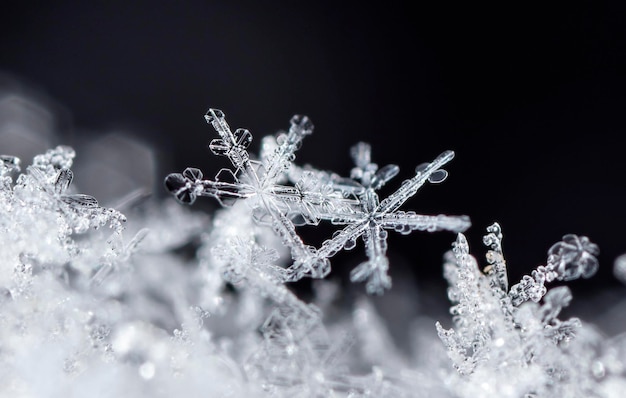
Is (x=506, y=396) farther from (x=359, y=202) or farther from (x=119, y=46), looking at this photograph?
(x=119, y=46)

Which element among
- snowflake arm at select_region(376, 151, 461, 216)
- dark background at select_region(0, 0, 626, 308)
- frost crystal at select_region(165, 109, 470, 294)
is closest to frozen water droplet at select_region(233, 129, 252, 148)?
frost crystal at select_region(165, 109, 470, 294)

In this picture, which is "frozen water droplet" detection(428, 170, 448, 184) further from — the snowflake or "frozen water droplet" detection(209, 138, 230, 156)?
"frozen water droplet" detection(209, 138, 230, 156)

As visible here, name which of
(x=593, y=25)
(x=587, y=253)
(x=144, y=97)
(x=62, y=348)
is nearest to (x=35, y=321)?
(x=62, y=348)

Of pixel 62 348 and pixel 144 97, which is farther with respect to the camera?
pixel 144 97

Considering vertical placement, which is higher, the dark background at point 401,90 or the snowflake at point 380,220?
the dark background at point 401,90

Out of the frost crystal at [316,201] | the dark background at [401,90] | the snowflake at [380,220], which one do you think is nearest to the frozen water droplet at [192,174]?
the frost crystal at [316,201]

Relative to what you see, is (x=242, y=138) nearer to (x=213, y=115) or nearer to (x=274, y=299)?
(x=213, y=115)

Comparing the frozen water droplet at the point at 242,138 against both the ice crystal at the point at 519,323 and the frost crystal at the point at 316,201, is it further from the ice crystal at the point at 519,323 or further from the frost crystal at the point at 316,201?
the ice crystal at the point at 519,323
